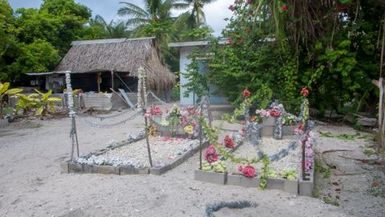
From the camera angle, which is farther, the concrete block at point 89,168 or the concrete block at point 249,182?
the concrete block at point 89,168

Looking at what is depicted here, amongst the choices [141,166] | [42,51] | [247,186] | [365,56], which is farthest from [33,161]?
[42,51]

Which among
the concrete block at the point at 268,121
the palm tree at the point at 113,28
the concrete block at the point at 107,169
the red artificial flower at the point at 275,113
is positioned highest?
the palm tree at the point at 113,28

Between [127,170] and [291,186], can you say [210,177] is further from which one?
[127,170]

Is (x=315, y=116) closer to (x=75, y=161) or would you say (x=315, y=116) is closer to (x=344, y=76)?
(x=344, y=76)

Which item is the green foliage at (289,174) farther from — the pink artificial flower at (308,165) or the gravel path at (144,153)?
the gravel path at (144,153)

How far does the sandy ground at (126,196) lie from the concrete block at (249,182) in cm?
10

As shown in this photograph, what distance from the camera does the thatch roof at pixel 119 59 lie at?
68.5 ft

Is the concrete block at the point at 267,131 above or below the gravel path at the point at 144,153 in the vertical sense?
above

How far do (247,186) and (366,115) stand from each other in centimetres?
701

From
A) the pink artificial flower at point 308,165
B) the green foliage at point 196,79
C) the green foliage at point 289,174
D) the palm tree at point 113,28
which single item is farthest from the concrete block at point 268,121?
the palm tree at point 113,28

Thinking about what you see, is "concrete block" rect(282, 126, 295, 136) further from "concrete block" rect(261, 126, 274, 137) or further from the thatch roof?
the thatch roof

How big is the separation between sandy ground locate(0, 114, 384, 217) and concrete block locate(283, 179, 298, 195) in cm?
12

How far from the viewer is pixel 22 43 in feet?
67.3

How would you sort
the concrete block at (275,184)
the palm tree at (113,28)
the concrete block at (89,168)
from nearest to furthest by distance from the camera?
1. the concrete block at (275,184)
2. the concrete block at (89,168)
3. the palm tree at (113,28)
